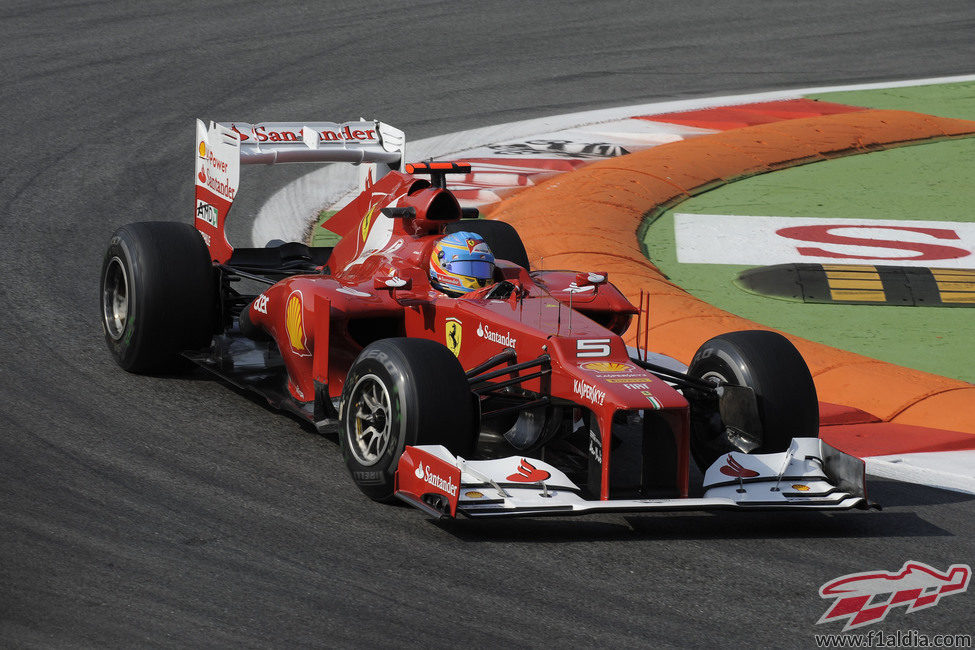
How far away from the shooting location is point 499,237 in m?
9.96

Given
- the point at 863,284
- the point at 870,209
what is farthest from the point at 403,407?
the point at 870,209

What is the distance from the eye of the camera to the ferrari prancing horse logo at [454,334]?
803 cm

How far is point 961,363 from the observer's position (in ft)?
34.3

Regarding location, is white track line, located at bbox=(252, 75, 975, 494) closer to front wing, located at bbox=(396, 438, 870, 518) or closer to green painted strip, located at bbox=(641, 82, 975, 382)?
front wing, located at bbox=(396, 438, 870, 518)

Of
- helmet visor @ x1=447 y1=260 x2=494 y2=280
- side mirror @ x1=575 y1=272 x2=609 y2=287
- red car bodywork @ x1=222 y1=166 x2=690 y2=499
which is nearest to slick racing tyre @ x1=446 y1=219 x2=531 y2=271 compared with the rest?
red car bodywork @ x1=222 y1=166 x2=690 y2=499

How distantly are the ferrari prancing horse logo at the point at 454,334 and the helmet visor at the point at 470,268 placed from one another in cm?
33

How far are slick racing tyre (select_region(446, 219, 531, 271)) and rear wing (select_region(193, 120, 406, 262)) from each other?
708 millimetres

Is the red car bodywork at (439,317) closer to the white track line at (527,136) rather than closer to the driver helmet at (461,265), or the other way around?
the driver helmet at (461,265)

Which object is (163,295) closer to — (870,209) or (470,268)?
(470,268)

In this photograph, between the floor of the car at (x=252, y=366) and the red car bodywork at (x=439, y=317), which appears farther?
the floor of the car at (x=252, y=366)

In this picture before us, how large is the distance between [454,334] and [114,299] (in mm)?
2912

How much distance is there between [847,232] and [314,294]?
7611 millimetres

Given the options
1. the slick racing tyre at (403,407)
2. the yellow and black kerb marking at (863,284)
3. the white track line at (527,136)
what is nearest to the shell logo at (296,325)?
the slick racing tyre at (403,407)

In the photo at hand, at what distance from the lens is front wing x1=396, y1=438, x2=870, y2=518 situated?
6.69 meters
